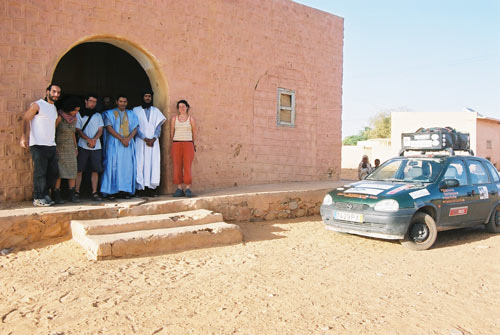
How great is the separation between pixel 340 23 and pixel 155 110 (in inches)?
233

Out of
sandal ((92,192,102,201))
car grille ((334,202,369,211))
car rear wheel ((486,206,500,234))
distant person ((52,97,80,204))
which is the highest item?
distant person ((52,97,80,204))

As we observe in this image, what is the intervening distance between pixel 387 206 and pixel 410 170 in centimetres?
124

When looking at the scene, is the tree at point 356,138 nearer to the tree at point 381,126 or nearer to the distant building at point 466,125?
the tree at point 381,126

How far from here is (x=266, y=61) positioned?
920cm

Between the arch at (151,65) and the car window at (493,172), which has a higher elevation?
the arch at (151,65)

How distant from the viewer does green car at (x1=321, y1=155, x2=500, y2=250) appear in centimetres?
586

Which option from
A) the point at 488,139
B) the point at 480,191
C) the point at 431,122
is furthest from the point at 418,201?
the point at 488,139

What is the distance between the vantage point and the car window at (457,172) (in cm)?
664

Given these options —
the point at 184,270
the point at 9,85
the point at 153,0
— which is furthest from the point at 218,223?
the point at 153,0

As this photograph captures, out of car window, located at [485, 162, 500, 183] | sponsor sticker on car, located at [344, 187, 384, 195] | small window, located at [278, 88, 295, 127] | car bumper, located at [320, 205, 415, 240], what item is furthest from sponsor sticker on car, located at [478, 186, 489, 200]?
small window, located at [278, 88, 295, 127]

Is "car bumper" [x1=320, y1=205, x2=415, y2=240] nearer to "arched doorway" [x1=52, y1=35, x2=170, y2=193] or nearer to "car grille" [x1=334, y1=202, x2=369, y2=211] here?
"car grille" [x1=334, y1=202, x2=369, y2=211]

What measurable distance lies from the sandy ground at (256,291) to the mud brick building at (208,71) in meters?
2.49

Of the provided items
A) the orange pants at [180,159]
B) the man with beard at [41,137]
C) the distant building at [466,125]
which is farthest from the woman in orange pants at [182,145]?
the distant building at [466,125]

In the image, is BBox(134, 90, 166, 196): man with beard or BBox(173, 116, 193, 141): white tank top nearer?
BBox(134, 90, 166, 196): man with beard
